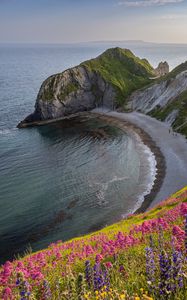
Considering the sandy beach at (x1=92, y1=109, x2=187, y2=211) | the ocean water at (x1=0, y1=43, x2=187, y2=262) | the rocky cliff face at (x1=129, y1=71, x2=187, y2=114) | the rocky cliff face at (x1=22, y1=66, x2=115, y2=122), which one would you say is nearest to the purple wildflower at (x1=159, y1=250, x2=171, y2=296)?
the ocean water at (x1=0, y1=43, x2=187, y2=262)

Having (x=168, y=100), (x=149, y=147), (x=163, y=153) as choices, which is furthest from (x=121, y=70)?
(x=163, y=153)

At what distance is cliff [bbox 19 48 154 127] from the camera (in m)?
127

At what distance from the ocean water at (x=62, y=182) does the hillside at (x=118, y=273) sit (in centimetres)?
2838

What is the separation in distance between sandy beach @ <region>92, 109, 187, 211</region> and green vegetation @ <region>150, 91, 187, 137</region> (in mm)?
2320

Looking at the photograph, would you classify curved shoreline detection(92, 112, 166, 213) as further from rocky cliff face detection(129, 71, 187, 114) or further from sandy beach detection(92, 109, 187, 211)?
rocky cliff face detection(129, 71, 187, 114)

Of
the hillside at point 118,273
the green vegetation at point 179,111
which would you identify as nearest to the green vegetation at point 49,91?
the green vegetation at point 179,111

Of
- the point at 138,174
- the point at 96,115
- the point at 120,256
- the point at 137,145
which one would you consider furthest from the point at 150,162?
the point at 120,256

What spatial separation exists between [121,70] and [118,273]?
150 m

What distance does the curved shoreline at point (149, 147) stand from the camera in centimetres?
5827

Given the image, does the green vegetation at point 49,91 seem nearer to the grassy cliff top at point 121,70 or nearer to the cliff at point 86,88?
the cliff at point 86,88

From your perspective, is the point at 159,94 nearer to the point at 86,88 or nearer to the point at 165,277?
the point at 86,88

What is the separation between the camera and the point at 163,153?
265 ft

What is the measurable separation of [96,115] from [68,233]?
8227 cm

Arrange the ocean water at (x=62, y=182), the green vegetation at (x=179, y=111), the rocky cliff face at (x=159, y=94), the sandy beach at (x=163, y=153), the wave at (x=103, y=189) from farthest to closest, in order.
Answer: the rocky cliff face at (x=159, y=94), the green vegetation at (x=179, y=111), the sandy beach at (x=163, y=153), the wave at (x=103, y=189), the ocean water at (x=62, y=182)
